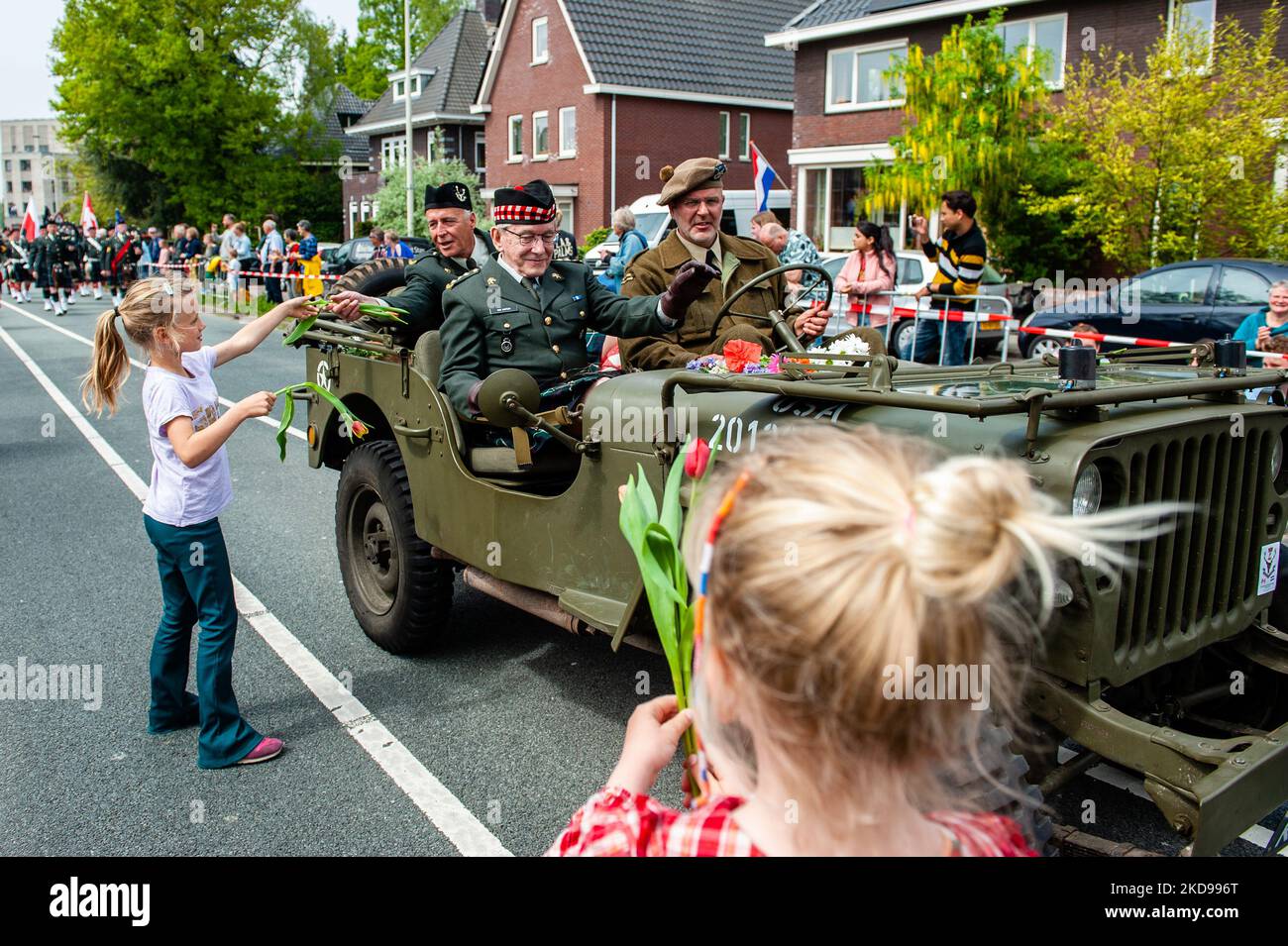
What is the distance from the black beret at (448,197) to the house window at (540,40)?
3290cm

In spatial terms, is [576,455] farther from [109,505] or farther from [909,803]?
[109,505]

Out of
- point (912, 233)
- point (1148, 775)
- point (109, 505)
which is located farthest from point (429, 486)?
point (912, 233)

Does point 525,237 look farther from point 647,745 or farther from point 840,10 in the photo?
point 840,10

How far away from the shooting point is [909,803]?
4.04 ft

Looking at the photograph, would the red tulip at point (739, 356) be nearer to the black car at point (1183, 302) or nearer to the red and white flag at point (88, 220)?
the black car at point (1183, 302)

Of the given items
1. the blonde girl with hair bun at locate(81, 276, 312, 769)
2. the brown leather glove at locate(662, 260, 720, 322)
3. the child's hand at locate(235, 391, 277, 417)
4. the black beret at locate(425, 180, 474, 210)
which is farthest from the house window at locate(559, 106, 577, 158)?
the child's hand at locate(235, 391, 277, 417)

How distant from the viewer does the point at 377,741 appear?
404 cm

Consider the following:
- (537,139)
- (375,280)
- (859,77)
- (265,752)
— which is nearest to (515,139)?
(537,139)

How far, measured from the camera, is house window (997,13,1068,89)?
22281 millimetres

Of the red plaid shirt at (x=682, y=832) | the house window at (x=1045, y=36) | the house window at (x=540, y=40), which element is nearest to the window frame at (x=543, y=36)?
the house window at (x=540, y=40)

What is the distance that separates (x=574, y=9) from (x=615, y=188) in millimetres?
5796

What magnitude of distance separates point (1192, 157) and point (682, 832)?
16301 mm

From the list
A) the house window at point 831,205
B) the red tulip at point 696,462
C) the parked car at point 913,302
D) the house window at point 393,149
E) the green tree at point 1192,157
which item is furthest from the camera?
the house window at point 393,149

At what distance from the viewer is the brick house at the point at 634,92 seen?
113 feet
